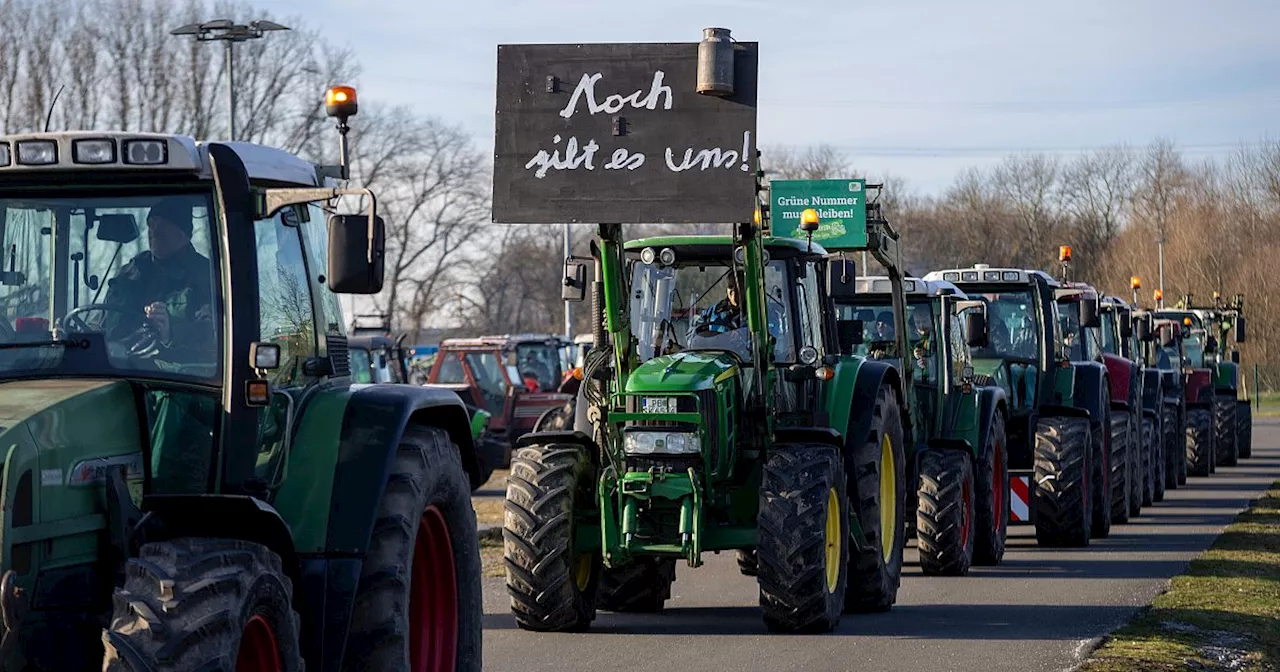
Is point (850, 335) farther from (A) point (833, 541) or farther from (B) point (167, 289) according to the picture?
(B) point (167, 289)

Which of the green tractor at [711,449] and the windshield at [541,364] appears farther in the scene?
the windshield at [541,364]

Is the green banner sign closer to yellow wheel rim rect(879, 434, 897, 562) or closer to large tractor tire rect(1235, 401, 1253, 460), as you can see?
yellow wheel rim rect(879, 434, 897, 562)

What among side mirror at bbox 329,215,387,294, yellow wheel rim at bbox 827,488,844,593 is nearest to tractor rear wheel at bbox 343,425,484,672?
side mirror at bbox 329,215,387,294

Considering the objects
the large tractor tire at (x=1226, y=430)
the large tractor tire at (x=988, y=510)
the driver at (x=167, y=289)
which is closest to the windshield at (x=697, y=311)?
the large tractor tire at (x=988, y=510)

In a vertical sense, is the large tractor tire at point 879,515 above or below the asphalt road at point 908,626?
above

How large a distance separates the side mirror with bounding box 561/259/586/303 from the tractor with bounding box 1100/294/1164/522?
943 cm

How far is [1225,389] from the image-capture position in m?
31.9

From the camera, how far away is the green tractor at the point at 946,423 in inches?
563

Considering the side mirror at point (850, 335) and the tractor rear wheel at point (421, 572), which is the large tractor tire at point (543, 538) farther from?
the side mirror at point (850, 335)

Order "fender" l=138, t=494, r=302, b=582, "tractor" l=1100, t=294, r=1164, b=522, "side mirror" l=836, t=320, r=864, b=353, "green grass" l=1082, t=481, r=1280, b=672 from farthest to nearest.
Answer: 1. "tractor" l=1100, t=294, r=1164, b=522
2. "side mirror" l=836, t=320, r=864, b=353
3. "green grass" l=1082, t=481, r=1280, b=672
4. "fender" l=138, t=494, r=302, b=582

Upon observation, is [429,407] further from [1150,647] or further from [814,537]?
[1150,647]

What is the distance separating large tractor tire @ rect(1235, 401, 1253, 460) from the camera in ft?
105

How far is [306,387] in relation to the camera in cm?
721

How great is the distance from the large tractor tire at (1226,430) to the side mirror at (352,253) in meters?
27.2
